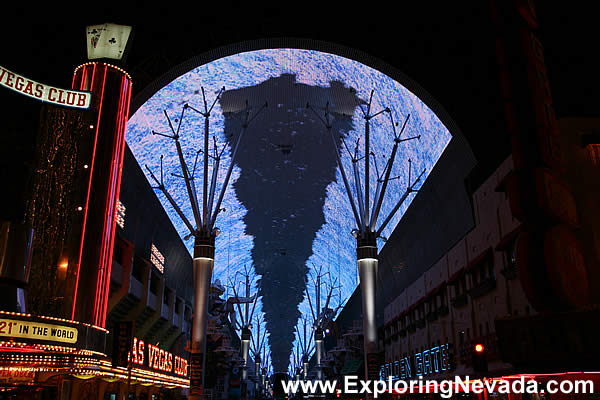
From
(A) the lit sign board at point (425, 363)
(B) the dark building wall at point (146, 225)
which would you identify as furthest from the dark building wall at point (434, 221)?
(B) the dark building wall at point (146, 225)

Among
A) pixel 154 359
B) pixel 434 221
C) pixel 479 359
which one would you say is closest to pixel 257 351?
pixel 154 359

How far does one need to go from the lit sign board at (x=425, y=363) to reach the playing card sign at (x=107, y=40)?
19.5 m

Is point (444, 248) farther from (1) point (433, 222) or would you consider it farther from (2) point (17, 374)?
(2) point (17, 374)

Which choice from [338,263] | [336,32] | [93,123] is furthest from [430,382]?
[338,263]

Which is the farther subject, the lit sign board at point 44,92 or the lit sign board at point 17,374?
the lit sign board at point 17,374

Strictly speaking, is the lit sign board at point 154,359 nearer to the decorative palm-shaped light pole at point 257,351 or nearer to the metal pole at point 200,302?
the metal pole at point 200,302

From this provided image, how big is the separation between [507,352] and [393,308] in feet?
108

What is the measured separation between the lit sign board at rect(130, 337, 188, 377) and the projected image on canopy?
524 inches

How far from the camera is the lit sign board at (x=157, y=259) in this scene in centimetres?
3831

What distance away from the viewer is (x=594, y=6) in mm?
21906

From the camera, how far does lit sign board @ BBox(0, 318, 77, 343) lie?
48.3 ft

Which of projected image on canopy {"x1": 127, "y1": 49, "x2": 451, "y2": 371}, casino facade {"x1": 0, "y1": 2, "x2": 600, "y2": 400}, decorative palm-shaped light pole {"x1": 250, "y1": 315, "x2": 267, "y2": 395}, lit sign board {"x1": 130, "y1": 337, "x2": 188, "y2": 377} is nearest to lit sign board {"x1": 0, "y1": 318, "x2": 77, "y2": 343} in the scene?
casino facade {"x1": 0, "y1": 2, "x2": 600, "y2": 400}

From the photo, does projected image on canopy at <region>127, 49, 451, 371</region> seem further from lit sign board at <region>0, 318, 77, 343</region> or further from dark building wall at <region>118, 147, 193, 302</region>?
lit sign board at <region>0, 318, 77, 343</region>

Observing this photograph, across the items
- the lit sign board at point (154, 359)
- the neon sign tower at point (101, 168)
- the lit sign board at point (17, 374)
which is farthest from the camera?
the lit sign board at point (154, 359)
